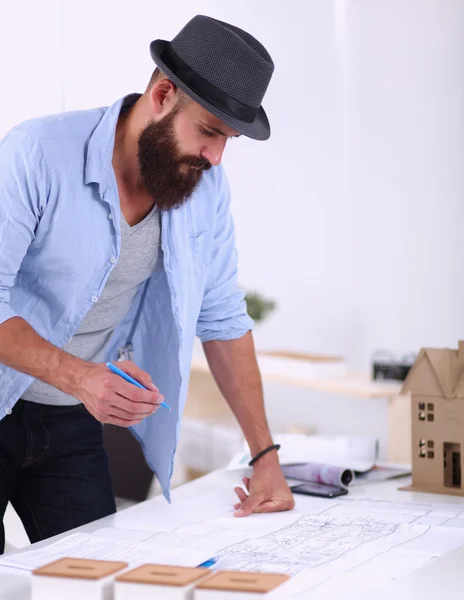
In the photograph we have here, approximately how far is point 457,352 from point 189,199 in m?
0.72

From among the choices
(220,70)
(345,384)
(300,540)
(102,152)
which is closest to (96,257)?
(102,152)

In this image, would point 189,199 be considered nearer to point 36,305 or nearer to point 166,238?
point 166,238

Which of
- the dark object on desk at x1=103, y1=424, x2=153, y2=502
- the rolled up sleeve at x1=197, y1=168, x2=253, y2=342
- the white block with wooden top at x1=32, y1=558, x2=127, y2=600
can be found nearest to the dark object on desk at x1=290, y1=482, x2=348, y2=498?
the rolled up sleeve at x1=197, y1=168, x2=253, y2=342

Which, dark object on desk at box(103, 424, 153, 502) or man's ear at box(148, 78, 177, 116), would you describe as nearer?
man's ear at box(148, 78, 177, 116)

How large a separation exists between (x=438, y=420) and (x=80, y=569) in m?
1.09

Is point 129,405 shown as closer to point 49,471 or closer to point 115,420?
point 115,420

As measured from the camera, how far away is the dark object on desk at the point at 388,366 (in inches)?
152

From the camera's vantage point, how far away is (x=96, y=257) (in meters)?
1.95

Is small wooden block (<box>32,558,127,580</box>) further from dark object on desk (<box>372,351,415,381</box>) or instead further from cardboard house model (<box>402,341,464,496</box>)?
dark object on desk (<box>372,351,415,381</box>)

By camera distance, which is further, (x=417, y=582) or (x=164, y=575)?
(x=417, y=582)

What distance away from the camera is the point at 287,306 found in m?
4.94

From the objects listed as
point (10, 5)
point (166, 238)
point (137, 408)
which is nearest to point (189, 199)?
point (166, 238)

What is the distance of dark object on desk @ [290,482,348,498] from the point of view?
81.3 inches

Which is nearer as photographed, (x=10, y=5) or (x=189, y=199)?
(x=189, y=199)
